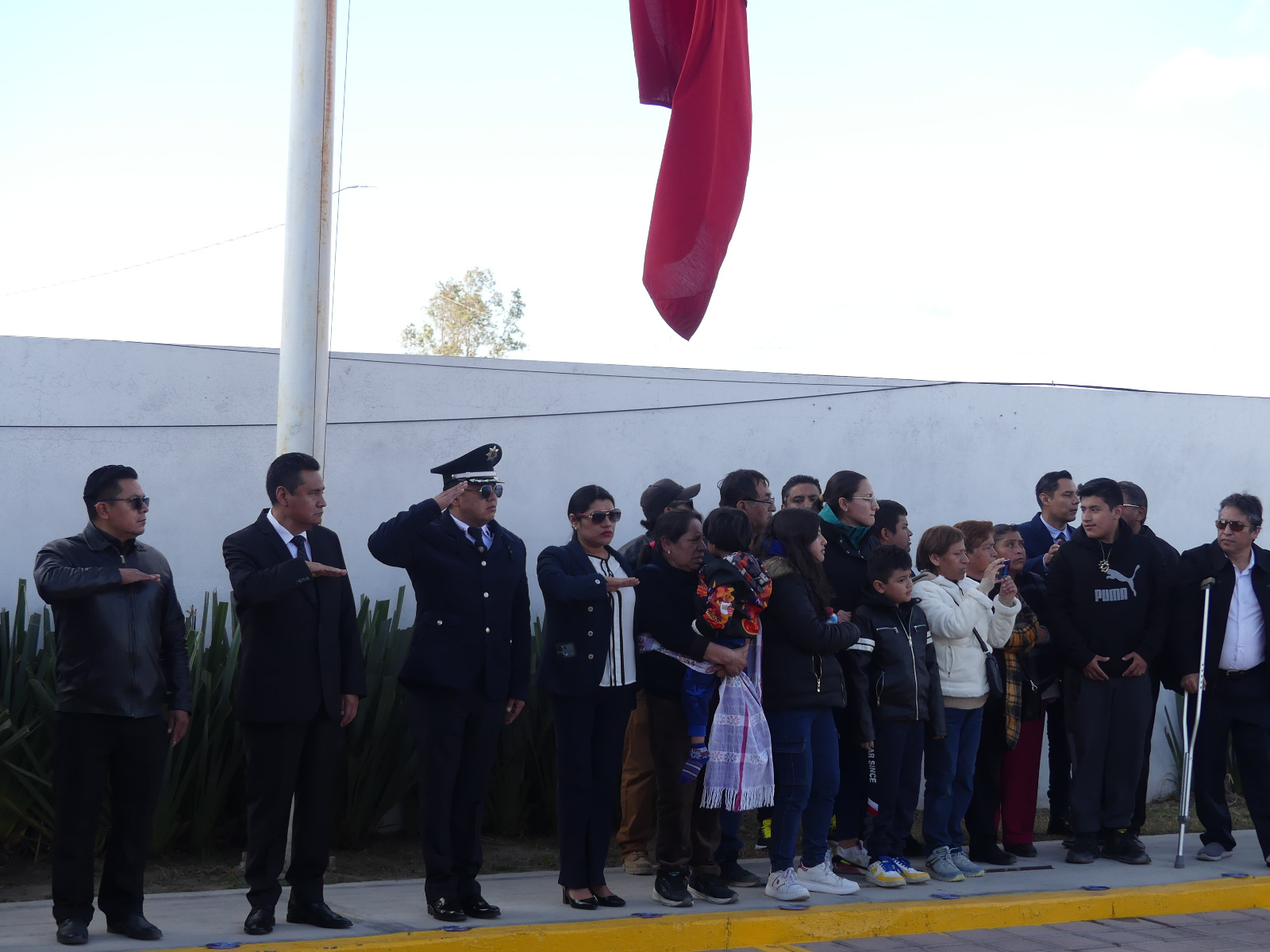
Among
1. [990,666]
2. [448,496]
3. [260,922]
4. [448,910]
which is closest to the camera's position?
[260,922]

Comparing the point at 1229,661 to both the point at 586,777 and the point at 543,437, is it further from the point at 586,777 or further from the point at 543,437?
the point at 543,437

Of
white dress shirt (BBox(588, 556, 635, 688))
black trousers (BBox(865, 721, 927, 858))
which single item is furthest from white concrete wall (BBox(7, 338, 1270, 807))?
black trousers (BBox(865, 721, 927, 858))

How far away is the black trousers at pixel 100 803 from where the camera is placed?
16.2 feet

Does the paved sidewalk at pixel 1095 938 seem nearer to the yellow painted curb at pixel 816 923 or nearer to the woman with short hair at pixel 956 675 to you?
the yellow painted curb at pixel 816 923

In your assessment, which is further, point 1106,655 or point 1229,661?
point 1229,661

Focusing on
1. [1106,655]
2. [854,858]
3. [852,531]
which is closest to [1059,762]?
[1106,655]

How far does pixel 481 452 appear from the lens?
558 centimetres

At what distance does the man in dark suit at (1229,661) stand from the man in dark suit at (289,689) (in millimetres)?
4768

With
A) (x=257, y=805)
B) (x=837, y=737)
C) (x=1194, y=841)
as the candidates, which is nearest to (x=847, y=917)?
(x=837, y=737)

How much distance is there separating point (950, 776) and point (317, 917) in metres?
3.23

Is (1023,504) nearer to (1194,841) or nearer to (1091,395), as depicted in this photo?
(1091,395)

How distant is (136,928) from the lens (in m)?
4.91

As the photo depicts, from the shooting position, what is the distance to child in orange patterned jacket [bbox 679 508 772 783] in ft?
19.0

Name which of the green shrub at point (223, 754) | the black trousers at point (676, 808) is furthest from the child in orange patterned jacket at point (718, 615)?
the green shrub at point (223, 754)
